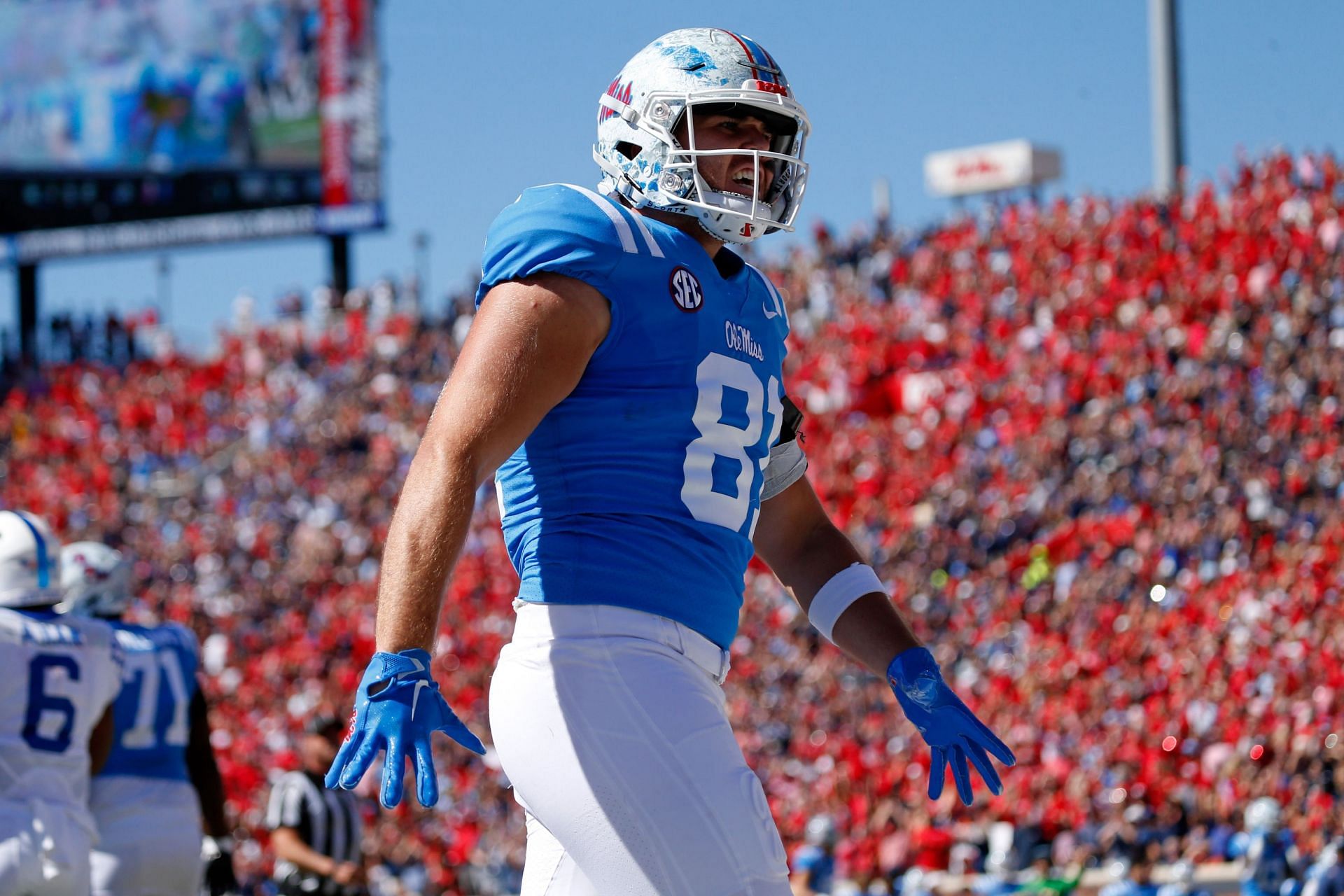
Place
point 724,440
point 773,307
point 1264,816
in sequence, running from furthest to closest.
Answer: point 1264,816
point 773,307
point 724,440

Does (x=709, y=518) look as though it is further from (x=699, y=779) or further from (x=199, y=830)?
(x=199, y=830)

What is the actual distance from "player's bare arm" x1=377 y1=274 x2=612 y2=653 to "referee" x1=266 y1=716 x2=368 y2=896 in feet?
13.5

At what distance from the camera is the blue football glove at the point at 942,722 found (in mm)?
2861

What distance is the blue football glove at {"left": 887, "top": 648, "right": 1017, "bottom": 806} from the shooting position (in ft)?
9.39

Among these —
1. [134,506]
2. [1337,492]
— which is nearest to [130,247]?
[134,506]

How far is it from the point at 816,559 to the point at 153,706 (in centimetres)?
281

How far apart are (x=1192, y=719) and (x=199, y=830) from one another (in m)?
8.35

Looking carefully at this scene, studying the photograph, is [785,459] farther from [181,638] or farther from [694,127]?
[181,638]

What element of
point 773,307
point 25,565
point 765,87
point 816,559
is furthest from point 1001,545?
point 765,87

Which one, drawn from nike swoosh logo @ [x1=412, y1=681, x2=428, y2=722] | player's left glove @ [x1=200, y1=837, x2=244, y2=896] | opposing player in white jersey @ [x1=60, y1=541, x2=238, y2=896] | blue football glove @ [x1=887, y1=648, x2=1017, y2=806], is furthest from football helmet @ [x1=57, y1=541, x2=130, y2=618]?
nike swoosh logo @ [x1=412, y1=681, x2=428, y2=722]

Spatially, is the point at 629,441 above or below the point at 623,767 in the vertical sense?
above

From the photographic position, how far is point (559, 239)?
235 centimetres

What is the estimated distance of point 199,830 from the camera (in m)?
5.11

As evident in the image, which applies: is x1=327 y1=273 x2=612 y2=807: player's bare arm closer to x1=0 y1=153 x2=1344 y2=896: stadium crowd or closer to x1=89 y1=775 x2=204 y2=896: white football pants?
x1=89 y1=775 x2=204 y2=896: white football pants
